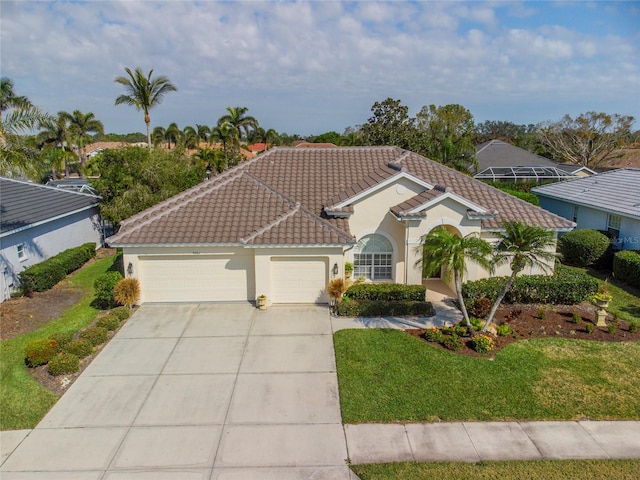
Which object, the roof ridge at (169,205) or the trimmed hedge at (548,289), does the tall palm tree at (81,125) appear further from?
the trimmed hedge at (548,289)

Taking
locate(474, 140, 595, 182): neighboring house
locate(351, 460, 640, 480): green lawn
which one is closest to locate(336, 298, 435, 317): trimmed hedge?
locate(351, 460, 640, 480): green lawn

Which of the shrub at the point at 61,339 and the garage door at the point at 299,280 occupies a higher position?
the garage door at the point at 299,280

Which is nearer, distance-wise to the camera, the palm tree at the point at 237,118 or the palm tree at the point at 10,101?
the palm tree at the point at 10,101

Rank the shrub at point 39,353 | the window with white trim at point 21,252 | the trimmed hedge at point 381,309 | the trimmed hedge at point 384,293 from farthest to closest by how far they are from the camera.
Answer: the window with white trim at point 21,252, the trimmed hedge at point 384,293, the trimmed hedge at point 381,309, the shrub at point 39,353

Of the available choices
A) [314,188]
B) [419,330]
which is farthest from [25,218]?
[419,330]

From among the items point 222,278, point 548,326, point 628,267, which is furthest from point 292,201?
point 628,267

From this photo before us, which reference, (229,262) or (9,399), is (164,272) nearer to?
(229,262)

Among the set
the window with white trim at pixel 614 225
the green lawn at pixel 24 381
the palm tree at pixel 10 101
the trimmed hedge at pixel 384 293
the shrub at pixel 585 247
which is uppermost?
the palm tree at pixel 10 101

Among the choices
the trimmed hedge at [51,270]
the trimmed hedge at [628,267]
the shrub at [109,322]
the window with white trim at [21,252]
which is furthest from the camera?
the window with white trim at [21,252]

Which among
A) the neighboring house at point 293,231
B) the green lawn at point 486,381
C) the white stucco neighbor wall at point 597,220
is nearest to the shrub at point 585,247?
the white stucco neighbor wall at point 597,220
